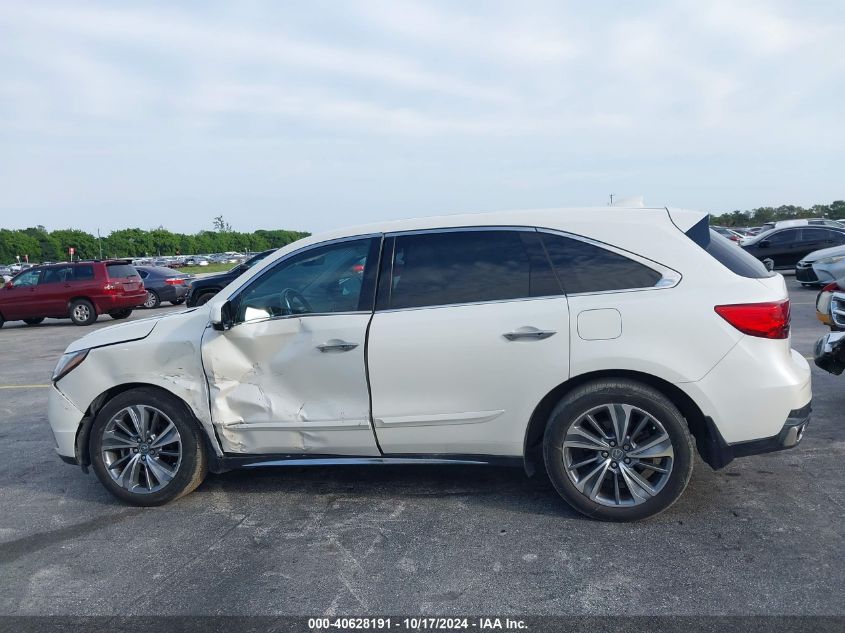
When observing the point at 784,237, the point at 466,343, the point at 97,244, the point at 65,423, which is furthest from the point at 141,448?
the point at 97,244

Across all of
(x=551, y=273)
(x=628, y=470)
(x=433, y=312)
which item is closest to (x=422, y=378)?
(x=433, y=312)

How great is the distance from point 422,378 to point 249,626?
1.63m

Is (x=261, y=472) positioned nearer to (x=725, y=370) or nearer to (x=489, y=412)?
(x=489, y=412)

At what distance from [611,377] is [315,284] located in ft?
6.12

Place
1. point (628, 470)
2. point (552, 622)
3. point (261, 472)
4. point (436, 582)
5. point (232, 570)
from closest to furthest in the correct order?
point (552, 622), point (436, 582), point (232, 570), point (628, 470), point (261, 472)

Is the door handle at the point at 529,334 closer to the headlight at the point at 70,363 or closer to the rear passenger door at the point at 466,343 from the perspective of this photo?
the rear passenger door at the point at 466,343

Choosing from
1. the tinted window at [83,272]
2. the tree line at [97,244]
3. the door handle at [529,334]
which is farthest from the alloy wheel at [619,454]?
the tree line at [97,244]

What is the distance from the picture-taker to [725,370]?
4.09 m

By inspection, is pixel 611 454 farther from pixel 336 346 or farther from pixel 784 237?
pixel 784 237

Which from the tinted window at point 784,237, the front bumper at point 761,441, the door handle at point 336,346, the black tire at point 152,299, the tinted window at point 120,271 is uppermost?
the door handle at point 336,346

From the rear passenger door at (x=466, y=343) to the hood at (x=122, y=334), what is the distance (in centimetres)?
155

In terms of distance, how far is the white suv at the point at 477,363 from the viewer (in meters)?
4.14

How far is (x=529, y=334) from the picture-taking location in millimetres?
4242

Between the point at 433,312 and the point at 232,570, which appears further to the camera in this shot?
the point at 433,312
